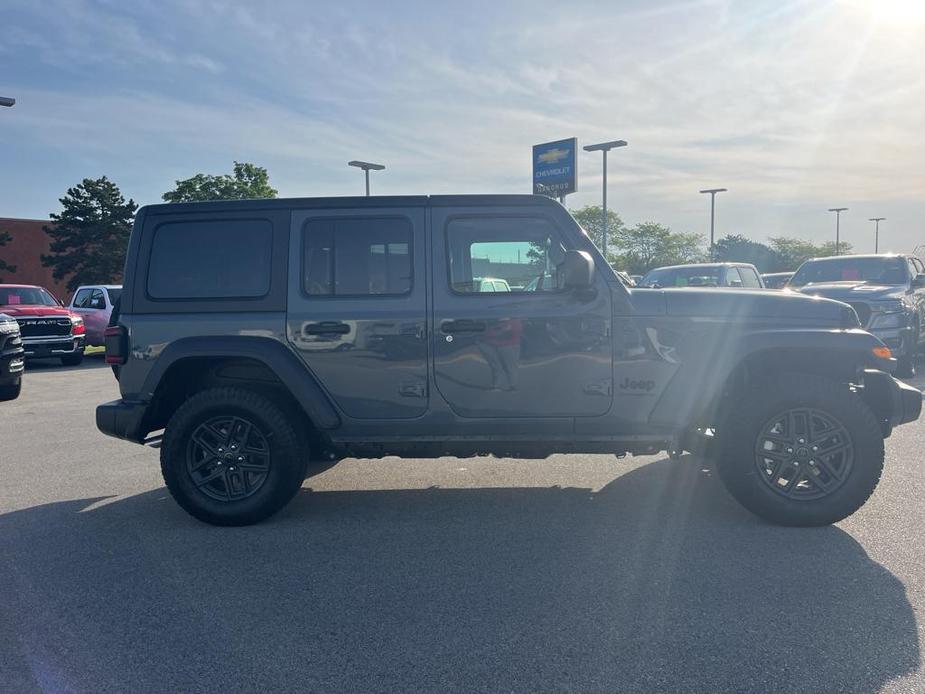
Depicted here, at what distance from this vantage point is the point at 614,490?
219 inches

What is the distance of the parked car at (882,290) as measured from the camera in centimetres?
1091

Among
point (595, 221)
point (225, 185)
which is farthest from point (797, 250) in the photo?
point (225, 185)

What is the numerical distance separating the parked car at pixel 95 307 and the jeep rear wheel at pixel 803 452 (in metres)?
16.9

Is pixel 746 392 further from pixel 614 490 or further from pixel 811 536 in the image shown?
pixel 614 490

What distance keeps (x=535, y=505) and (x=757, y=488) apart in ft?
4.79

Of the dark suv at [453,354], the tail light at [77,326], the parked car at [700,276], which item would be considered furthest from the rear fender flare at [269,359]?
the tail light at [77,326]

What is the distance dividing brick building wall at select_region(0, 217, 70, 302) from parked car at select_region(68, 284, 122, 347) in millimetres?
24683

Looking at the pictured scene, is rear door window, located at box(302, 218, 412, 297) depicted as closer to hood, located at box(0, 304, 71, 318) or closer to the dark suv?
the dark suv

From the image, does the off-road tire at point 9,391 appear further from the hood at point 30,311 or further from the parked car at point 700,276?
the parked car at point 700,276

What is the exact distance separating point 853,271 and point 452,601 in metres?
11.2

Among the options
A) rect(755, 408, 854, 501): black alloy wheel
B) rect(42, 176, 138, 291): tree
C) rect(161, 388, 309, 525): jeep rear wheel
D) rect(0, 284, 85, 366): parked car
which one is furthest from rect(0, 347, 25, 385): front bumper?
rect(42, 176, 138, 291): tree

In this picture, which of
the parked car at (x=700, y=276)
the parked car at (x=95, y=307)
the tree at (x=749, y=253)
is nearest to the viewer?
the parked car at (x=700, y=276)

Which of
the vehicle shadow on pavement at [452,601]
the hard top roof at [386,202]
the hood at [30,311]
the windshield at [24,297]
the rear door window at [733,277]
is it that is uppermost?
the hard top roof at [386,202]

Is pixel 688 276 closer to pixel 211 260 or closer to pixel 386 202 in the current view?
pixel 386 202
